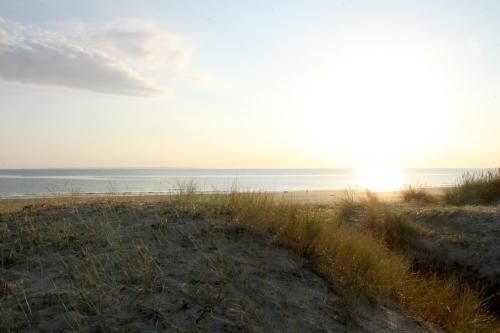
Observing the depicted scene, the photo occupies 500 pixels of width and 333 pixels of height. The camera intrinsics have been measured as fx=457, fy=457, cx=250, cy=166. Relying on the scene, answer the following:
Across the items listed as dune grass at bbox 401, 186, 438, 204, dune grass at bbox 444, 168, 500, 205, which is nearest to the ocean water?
dune grass at bbox 401, 186, 438, 204

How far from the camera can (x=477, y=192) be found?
40.4 feet

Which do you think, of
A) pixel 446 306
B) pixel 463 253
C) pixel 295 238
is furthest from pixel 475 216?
pixel 295 238

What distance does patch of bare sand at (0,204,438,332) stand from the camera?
3471 millimetres

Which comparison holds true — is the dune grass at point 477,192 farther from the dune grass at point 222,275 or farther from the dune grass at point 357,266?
the dune grass at point 357,266

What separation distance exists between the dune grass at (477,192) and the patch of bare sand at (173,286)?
856 cm

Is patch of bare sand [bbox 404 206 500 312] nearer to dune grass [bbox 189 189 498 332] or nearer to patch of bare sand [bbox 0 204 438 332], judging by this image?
dune grass [bbox 189 189 498 332]

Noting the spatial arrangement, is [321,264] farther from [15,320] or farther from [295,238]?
[15,320]

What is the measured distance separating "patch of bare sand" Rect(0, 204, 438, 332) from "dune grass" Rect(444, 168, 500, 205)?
8.56 meters

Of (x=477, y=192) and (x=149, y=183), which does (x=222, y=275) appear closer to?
(x=477, y=192)

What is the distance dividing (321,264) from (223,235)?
1.12 metres

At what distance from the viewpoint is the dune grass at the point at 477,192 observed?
39.4ft

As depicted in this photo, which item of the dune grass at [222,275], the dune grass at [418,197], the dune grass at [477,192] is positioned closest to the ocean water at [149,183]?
the dune grass at [222,275]

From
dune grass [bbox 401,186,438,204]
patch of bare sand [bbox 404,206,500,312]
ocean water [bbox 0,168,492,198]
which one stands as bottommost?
ocean water [bbox 0,168,492,198]

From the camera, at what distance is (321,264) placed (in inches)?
196
